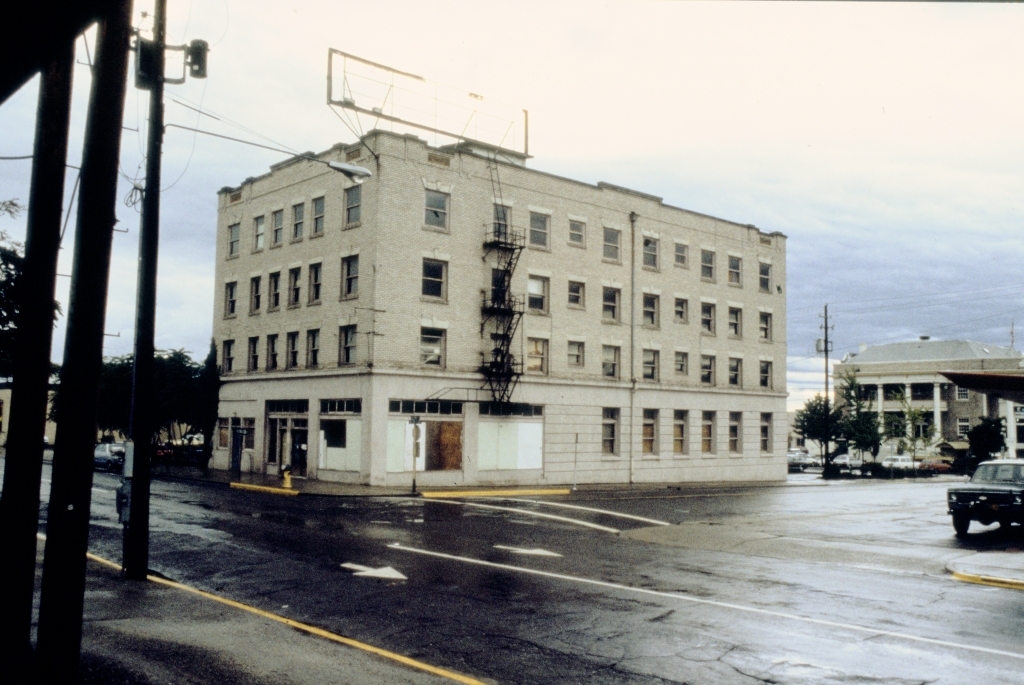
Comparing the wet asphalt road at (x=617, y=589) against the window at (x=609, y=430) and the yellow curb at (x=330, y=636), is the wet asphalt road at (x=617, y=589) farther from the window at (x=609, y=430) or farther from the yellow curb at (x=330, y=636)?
the window at (x=609, y=430)

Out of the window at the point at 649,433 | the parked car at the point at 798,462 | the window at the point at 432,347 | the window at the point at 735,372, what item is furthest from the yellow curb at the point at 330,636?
the parked car at the point at 798,462

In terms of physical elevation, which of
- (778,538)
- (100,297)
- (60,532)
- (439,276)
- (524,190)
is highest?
(524,190)

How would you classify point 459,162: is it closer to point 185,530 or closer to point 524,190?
point 524,190

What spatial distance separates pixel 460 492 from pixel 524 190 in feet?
48.3

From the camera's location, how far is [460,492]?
3322 centimetres

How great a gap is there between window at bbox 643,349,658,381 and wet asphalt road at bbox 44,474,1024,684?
20.4 metres

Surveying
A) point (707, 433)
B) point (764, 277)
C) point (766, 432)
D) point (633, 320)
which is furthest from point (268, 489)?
point (764, 277)

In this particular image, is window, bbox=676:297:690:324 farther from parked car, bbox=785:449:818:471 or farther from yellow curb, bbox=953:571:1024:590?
yellow curb, bbox=953:571:1024:590

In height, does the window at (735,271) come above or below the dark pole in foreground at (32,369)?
above

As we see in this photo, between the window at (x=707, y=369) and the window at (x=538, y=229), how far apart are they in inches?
506

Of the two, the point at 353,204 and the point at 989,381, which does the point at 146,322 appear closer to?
the point at 989,381

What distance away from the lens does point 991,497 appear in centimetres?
2053

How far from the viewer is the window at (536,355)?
3988 cm

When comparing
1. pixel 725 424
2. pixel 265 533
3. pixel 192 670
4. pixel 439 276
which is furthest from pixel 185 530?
pixel 725 424
